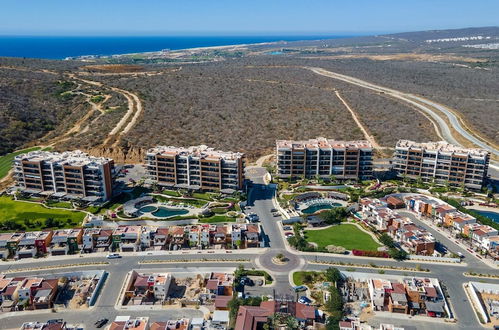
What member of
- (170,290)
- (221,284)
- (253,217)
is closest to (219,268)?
(221,284)

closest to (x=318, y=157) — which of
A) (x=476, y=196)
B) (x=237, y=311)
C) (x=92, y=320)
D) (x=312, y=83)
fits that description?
Result: (x=476, y=196)

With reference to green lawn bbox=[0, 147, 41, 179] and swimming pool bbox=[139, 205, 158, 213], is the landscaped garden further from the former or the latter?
swimming pool bbox=[139, 205, 158, 213]

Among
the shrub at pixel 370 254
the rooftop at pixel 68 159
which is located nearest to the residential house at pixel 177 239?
the rooftop at pixel 68 159

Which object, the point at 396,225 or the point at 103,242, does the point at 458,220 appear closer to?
the point at 396,225

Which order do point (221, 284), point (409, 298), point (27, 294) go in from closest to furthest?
point (409, 298)
point (27, 294)
point (221, 284)

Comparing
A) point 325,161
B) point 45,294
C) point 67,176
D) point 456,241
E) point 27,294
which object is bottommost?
point 456,241

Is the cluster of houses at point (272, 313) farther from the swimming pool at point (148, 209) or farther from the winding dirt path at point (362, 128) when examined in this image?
the winding dirt path at point (362, 128)

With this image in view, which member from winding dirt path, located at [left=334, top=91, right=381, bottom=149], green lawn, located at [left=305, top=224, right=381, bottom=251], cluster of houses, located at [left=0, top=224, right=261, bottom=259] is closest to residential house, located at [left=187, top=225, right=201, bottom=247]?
cluster of houses, located at [left=0, top=224, right=261, bottom=259]
